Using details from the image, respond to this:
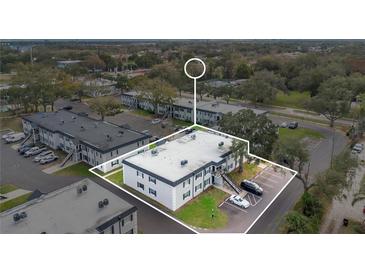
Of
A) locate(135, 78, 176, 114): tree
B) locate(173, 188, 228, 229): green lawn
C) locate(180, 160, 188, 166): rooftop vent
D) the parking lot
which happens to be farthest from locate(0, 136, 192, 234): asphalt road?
locate(135, 78, 176, 114): tree

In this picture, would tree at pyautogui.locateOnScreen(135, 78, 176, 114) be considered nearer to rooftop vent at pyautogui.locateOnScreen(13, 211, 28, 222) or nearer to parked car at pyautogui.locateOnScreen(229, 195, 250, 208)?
parked car at pyautogui.locateOnScreen(229, 195, 250, 208)

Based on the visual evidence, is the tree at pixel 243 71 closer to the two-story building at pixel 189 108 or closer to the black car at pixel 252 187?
the two-story building at pixel 189 108

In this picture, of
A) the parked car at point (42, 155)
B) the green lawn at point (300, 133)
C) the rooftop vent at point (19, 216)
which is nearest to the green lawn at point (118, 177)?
the rooftop vent at point (19, 216)

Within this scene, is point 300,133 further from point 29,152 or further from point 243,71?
point 29,152

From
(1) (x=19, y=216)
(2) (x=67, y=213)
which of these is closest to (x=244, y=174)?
(2) (x=67, y=213)

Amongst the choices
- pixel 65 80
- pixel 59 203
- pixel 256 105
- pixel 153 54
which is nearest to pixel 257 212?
pixel 59 203

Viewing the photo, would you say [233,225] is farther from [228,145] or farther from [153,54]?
[153,54]
